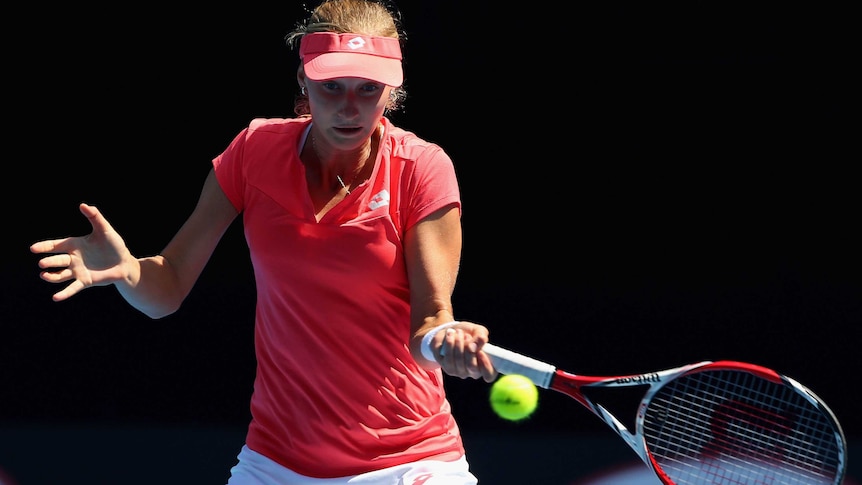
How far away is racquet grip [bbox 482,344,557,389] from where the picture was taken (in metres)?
2.52

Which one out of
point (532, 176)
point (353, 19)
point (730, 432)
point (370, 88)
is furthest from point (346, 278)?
point (532, 176)

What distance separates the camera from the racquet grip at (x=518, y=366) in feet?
8.27

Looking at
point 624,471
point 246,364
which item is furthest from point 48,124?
point 624,471

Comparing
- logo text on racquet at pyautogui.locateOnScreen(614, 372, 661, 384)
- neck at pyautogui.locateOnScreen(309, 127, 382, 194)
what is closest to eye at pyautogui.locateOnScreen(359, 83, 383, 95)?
neck at pyautogui.locateOnScreen(309, 127, 382, 194)

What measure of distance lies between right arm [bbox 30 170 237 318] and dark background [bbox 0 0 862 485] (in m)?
2.11

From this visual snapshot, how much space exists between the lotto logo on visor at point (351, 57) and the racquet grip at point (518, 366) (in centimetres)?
58

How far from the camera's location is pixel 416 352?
261cm

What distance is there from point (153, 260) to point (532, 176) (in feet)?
9.19

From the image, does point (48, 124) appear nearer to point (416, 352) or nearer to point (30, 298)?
point (30, 298)

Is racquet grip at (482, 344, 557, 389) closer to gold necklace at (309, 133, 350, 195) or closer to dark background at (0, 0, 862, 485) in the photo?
gold necklace at (309, 133, 350, 195)

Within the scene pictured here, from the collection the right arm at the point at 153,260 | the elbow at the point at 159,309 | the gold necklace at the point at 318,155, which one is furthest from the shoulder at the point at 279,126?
the elbow at the point at 159,309

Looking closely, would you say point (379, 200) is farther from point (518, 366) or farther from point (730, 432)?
point (730, 432)

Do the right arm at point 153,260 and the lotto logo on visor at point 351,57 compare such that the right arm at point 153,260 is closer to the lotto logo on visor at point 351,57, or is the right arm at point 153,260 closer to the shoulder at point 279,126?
the shoulder at point 279,126

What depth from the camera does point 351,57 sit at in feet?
8.75
